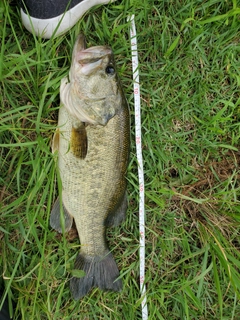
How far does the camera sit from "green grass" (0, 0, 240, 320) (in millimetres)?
1873

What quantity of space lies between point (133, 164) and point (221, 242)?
0.79 m

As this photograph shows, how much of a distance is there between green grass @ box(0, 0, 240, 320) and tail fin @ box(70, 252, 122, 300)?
2.8 inches

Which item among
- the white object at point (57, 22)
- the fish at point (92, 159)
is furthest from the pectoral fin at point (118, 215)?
the white object at point (57, 22)

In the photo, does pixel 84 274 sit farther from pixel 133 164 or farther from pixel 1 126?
pixel 1 126

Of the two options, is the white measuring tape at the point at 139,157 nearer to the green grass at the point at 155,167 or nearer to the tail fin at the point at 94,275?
the green grass at the point at 155,167

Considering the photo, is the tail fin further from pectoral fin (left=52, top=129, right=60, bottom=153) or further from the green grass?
pectoral fin (left=52, top=129, right=60, bottom=153)

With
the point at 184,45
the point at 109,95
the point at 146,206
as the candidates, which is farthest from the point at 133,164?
the point at 184,45

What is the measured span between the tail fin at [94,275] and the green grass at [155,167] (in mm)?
72

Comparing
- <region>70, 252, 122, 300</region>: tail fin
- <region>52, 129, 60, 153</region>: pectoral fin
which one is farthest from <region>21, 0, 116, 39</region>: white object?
<region>70, 252, 122, 300</region>: tail fin

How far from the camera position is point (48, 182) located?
1.87 m

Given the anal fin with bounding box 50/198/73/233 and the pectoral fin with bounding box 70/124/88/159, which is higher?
the pectoral fin with bounding box 70/124/88/159

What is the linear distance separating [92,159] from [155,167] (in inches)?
20.0

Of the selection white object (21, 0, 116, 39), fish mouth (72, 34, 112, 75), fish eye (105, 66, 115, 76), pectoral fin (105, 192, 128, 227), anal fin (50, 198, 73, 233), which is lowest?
pectoral fin (105, 192, 128, 227)

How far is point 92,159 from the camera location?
1.81m
